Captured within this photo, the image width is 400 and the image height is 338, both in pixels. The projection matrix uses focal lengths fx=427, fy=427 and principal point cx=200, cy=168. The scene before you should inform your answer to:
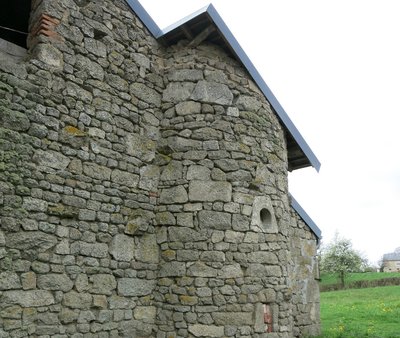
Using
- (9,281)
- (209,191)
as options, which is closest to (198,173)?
(209,191)

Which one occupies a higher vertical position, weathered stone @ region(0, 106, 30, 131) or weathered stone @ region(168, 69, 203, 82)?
weathered stone @ region(168, 69, 203, 82)

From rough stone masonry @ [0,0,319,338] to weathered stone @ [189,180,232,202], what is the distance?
2cm

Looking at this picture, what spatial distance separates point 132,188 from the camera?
6.32m

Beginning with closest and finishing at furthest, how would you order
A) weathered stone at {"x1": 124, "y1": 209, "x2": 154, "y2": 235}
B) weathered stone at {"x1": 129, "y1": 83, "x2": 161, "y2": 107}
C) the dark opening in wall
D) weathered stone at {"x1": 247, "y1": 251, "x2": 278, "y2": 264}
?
1. weathered stone at {"x1": 124, "y1": 209, "x2": 154, "y2": 235}
2. weathered stone at {"x1": 247, "y1": 251, "x2": 278, "y2": 264}
3. weathered stone at {"x1": 129, "y1": 83, "x2": 161, "y2": 107}
4. the dark opening in wall

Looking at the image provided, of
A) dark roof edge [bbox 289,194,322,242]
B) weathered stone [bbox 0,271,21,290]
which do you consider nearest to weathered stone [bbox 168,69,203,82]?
dark roof edge [bbox 289,194,322,242]

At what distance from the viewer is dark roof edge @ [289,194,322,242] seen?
906cm

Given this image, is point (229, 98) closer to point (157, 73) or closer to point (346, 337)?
point (157, 73)

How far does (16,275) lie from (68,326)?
0.96 m

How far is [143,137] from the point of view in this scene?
666 centimetres

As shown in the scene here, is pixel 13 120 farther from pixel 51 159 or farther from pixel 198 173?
pixel 198 173

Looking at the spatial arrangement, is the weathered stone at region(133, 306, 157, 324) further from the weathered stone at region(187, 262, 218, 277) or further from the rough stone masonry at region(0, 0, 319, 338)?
the weathered stone at region(187, 262, 218, 277)

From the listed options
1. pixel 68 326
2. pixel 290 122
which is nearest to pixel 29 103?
pixel 68 326

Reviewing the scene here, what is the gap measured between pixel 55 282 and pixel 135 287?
1211 millimetres

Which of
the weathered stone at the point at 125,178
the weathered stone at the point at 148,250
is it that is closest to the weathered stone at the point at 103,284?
the weathered stone at the point at 148,250
